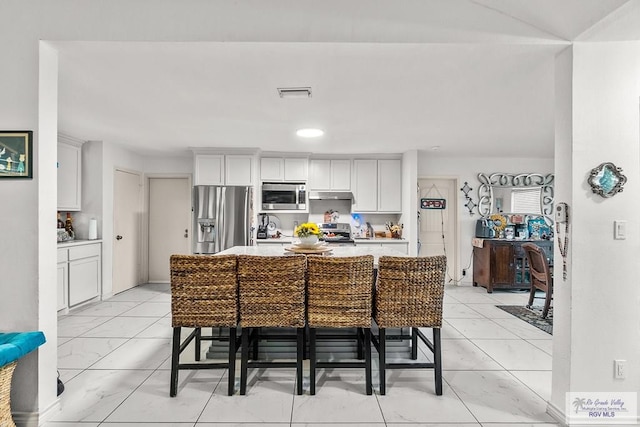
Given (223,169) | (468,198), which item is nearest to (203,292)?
(223,169)

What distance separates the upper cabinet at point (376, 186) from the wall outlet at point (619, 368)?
3936 millimetres

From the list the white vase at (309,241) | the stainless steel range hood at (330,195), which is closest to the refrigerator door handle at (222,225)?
the stainless steel range hood at (330,195)

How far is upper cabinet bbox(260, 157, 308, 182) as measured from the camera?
5699 mm

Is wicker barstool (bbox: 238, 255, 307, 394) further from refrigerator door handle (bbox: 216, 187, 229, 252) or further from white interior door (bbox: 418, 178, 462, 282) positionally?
white interior door (bbox: 418, 178, 462, 282)

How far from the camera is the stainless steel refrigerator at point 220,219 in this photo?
521 cm

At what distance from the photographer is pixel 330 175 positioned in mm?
5879

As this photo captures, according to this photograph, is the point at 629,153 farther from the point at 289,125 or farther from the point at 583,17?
the point at 289,125

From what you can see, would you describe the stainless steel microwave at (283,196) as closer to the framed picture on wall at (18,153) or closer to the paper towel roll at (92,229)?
the paper towel roll at (92,229)

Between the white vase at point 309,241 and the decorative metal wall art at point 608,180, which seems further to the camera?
the white vase at point 309,241

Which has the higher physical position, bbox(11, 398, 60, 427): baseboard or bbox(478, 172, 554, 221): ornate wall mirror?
bbox(478, 172, 554, 221): ornate wall mirror

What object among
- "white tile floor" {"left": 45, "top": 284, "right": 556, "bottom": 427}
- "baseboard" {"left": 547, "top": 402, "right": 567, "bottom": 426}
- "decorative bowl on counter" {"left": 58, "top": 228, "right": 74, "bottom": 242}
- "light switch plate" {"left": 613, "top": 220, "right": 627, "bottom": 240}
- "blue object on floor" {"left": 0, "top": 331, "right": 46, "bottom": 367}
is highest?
"light switch plate" {"left": 613, "top": 220, "right": 627, "bottom": 240}

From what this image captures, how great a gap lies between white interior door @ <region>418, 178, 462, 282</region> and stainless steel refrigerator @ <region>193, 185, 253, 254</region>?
3.02 m

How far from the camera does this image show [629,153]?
2049 millimetres

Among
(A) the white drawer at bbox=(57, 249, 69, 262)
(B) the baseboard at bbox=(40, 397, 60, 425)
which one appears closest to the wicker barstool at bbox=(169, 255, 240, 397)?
(B) the baseboard at bbox=(40, 397, 60, 425)
